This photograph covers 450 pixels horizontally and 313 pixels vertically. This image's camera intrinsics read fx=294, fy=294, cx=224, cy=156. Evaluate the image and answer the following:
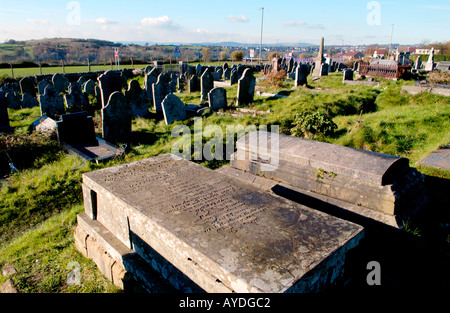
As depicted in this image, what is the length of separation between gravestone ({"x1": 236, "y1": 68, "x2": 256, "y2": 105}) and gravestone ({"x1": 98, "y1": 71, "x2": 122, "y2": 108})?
487 centimetres

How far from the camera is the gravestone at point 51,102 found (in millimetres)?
11680

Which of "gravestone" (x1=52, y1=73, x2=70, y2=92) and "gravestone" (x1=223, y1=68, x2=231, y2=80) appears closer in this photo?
"gravestone" (x1=52, y1=73, x2=70, y2=92)

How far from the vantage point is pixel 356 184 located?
13.2 ft

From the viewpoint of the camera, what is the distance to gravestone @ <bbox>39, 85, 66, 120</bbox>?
11680 mm

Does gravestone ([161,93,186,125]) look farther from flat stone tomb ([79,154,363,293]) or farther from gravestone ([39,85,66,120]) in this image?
flat stone tomb ([79,154,363,293])

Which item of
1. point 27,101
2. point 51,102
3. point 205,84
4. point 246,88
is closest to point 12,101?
point 27,101

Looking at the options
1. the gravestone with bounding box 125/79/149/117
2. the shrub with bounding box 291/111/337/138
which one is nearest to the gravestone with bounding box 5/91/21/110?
the gravestone with bounding box 125/79/149/117

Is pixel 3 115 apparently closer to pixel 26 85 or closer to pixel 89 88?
pixel 89 88

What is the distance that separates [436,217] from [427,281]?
1449 millimetres

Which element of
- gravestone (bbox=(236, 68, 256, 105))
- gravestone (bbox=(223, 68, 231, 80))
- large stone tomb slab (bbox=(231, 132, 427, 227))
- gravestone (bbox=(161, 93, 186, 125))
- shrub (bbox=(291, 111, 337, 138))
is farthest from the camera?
gravestone (bbox=(223, 68, 231, 80))

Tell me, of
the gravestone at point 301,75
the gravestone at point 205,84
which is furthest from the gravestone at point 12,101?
the gravestone at point 301,75

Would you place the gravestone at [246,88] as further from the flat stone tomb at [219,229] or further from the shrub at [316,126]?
the flat stone tomb at [219,229]
